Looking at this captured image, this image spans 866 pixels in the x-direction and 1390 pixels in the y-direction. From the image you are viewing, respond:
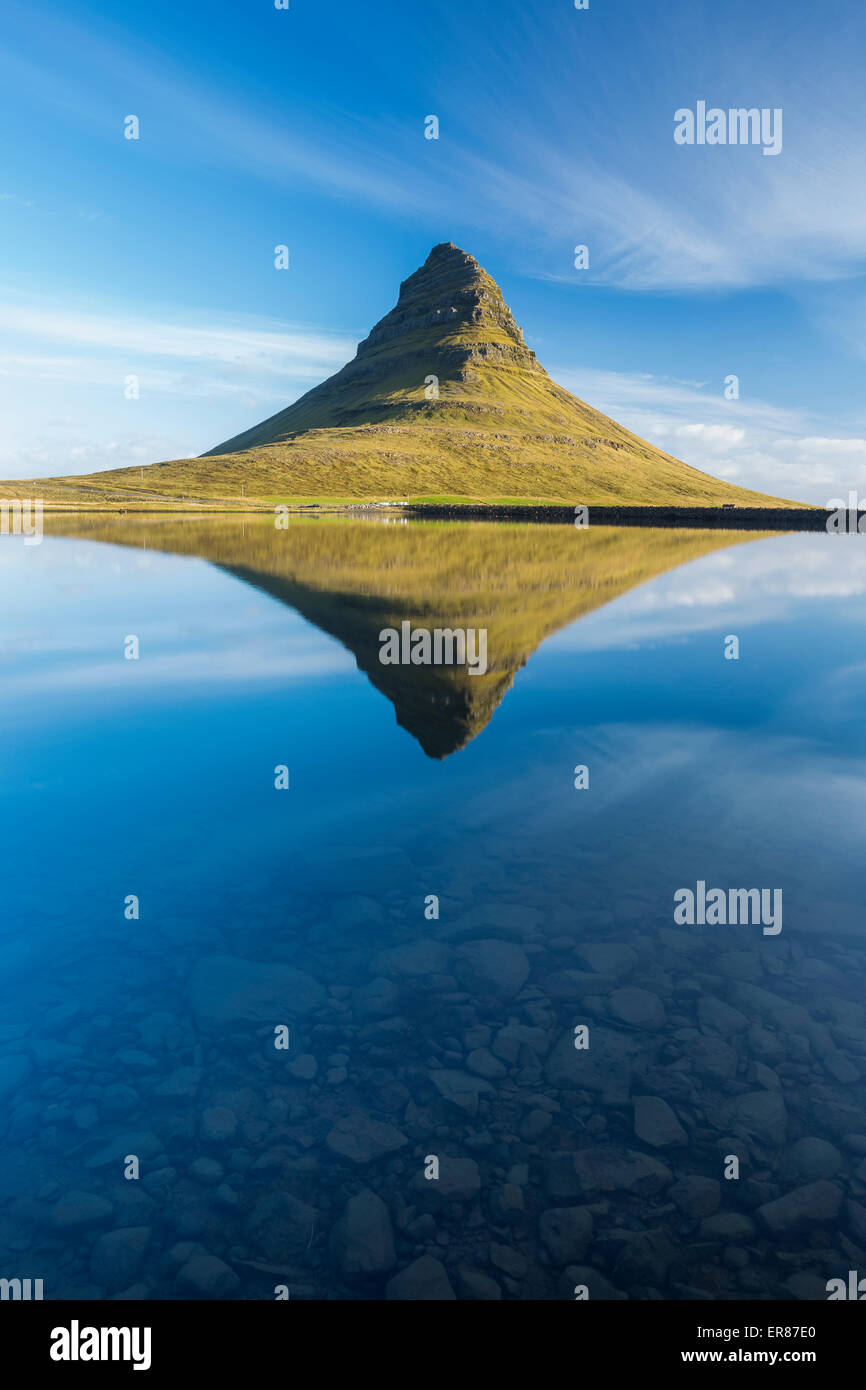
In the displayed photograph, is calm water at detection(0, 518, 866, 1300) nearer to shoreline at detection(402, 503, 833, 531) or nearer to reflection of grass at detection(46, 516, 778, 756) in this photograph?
reflection of grass at detection(46, 516, 778, 756)

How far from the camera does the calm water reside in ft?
18.3

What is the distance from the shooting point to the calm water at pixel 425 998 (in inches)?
220

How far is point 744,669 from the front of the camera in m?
27.2

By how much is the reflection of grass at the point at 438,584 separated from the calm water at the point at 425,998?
2.66 ft

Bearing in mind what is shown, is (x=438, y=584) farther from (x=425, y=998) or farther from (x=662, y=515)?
(x=662, y=515)

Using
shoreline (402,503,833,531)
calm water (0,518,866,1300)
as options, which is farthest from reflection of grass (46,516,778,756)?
shoreline (402,503,833,531)

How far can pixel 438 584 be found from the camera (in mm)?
42344

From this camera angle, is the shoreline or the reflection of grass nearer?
the reflection of grass

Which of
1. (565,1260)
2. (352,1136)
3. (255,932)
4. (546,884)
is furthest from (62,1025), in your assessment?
(546,884)

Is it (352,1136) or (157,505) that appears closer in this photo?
(352,1136)

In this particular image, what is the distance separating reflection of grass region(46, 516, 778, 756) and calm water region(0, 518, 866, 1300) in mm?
811

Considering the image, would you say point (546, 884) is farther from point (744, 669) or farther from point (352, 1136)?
point (744, 669)

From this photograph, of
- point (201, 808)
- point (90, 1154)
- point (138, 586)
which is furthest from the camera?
point (138, 586)
